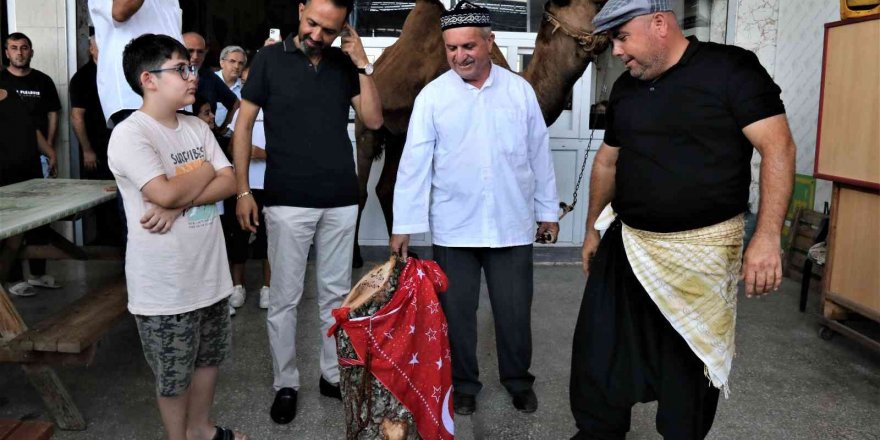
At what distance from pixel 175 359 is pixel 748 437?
8.00 feet

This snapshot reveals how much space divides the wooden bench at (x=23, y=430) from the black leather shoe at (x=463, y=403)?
172 cm

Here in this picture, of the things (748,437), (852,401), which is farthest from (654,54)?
(852,401)

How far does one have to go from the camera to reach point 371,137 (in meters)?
5.36

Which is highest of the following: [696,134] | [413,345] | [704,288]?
[696,134]

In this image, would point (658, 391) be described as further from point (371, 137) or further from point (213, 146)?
point (371, 137)

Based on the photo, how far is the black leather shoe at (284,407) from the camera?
314cm

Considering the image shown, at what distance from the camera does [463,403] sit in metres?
3.27

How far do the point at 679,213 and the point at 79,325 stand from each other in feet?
8.22

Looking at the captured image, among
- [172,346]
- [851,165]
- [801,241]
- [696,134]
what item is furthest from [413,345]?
[801,241]

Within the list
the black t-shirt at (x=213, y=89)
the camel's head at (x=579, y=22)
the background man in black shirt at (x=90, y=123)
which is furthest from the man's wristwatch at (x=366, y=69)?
the background man in black shirt at (x=90, y=123)

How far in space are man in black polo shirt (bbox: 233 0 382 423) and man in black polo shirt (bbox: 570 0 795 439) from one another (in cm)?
119

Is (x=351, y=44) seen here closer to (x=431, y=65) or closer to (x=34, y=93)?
(x=431, y=65)

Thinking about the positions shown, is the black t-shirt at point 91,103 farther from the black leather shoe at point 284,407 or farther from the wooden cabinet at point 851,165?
the wooden cabinet at point 851,165

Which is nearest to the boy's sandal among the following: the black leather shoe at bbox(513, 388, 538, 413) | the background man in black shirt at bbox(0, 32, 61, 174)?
the black leather shoe at bbox(513, 388, 538, 413)
